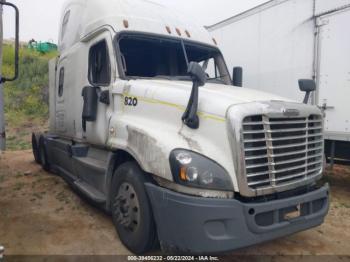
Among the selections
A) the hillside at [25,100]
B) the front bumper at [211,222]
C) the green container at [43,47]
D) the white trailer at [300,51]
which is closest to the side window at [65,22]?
the white trailer at [300,51]

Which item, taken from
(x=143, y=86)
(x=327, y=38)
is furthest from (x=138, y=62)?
(x=327, y=38)

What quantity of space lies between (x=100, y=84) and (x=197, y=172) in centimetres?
242

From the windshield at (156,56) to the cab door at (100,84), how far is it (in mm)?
213

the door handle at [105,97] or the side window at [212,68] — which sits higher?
the side window at [212,68]

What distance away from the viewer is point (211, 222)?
3205 millimetres

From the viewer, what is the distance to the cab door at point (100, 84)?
4.80 metres

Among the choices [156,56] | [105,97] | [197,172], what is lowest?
[197,172]

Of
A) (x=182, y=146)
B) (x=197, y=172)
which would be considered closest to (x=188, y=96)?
(x=182, y=146)

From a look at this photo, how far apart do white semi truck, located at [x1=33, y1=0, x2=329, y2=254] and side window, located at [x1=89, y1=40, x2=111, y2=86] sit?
2cm

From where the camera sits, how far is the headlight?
326cm

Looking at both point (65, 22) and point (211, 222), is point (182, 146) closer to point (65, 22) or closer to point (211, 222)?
point (211, 222)

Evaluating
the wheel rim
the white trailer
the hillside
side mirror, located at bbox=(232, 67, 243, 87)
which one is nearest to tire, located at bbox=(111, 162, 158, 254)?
the wheel rim

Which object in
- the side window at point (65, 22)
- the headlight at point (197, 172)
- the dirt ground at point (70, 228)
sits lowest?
the dirt ground at point (70, 228)

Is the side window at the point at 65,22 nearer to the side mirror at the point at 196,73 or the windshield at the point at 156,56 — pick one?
the windshield at the point at 156,56
